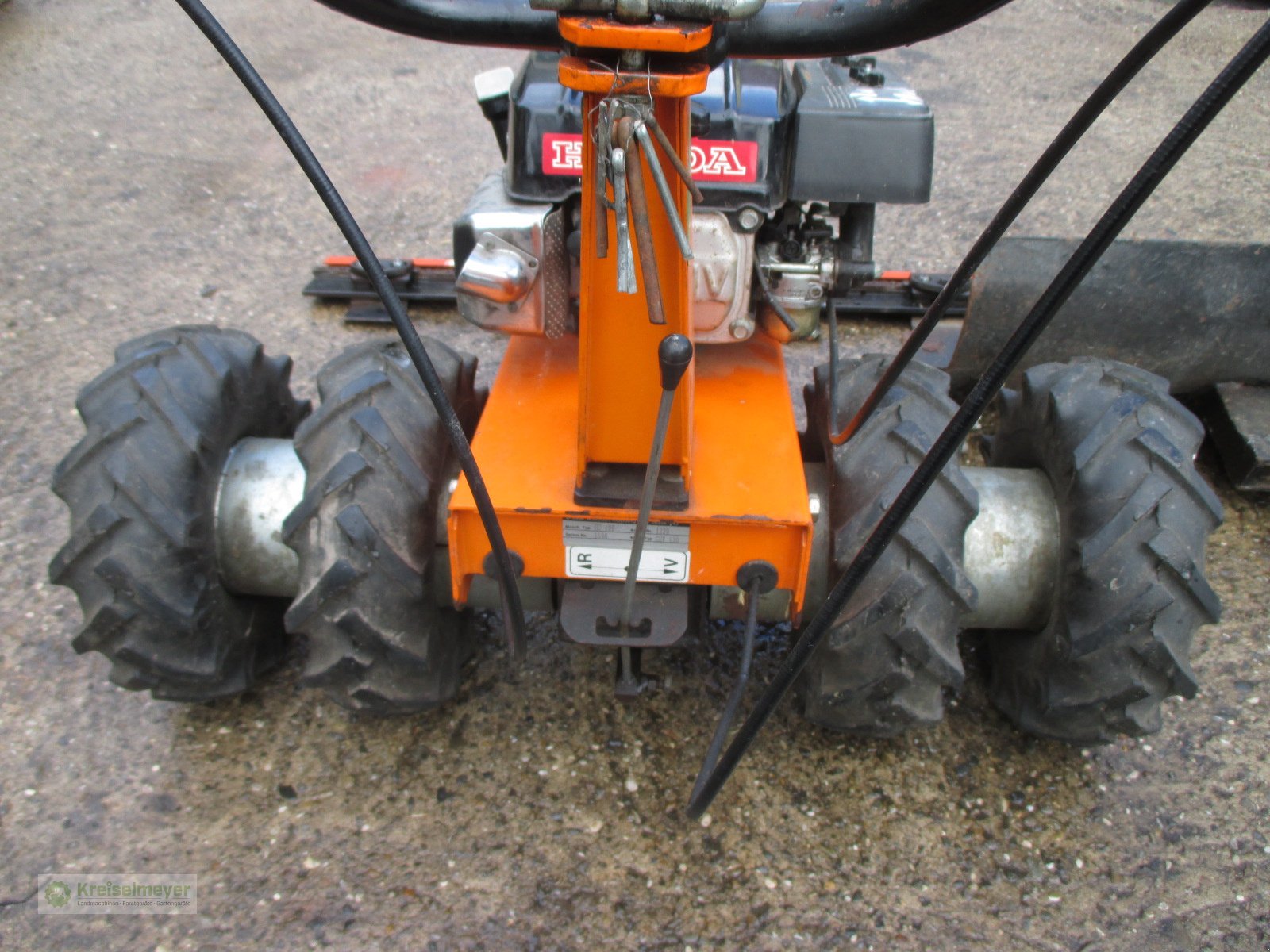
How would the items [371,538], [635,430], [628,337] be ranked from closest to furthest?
[628,337] → [635,430] → [371,538]

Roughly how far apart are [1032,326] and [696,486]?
78 centimetres

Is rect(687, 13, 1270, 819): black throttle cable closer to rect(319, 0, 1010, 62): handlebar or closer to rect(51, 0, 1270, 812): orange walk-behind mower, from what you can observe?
rect(51, 0, 1270, 812): orange walk-behind mower

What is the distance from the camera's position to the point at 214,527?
2.17 m

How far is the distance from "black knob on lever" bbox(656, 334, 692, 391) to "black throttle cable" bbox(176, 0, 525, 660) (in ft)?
1.13

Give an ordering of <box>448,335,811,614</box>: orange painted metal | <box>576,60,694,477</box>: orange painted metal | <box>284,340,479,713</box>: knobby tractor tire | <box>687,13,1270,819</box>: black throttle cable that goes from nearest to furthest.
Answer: <box>687,13,1270,819</box>: black throttle cable < <box>576,60,694,477</box>: orange painted metal < <box>448,335,811,614</box>: orange painted metal < <box>284,340,479,713</box>: knobby tractor tire

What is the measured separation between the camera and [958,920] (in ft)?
6.88

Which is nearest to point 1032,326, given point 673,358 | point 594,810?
point 673,358

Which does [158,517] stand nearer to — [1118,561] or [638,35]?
[638,35]

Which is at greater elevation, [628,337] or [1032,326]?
[1032,326]

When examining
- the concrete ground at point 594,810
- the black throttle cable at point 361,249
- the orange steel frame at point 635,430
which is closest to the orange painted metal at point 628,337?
the orange steel frame at point 635,430

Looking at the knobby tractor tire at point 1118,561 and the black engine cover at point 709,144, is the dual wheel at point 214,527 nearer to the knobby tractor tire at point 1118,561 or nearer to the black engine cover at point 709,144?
the black engine cover at point 709,144

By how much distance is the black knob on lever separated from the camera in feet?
4.47

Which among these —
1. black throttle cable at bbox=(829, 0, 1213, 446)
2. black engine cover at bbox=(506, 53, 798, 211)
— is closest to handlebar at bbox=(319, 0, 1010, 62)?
black throttle cable at bbox=(829, 0, 1213, 446)

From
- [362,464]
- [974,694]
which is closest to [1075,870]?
[974,694]
